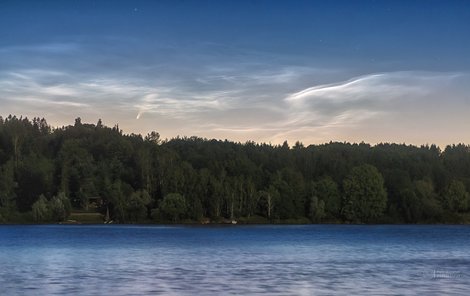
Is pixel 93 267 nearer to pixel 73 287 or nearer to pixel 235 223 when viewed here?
pixel 73 287

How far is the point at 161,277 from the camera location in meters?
49.5

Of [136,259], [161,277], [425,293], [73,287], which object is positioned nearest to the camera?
[425,293]

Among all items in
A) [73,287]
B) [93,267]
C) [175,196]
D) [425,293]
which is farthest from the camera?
[175,196]

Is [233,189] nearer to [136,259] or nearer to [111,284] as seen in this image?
[136,259]

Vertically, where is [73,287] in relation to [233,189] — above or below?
below

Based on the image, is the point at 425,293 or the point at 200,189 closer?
the point at 425,293

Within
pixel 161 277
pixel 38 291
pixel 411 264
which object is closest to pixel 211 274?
pixel 161 277

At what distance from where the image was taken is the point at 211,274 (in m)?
52.1

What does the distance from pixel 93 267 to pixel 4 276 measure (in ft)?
28.8

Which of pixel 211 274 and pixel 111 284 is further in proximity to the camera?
pixel 211 274

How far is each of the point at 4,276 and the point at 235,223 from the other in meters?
150

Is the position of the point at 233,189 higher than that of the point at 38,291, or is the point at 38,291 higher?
the point at 233,189

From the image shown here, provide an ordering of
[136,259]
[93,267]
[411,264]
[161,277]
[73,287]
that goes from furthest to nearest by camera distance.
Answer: [136,259]
[411,264]
[93,267]
[161,277]
[73,287]

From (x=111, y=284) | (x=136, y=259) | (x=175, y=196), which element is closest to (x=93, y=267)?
(x=136, y=259)
